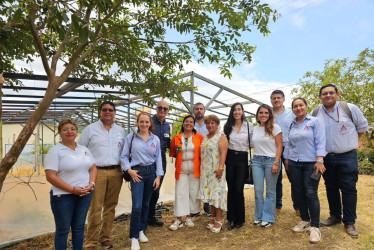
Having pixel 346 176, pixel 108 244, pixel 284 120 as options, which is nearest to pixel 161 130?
pixel 108 244

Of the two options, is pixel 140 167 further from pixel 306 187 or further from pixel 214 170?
pixel 306 187

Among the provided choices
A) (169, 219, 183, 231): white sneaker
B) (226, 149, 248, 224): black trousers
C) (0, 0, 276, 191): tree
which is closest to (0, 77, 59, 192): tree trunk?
(0, 0, 276, 191): tree

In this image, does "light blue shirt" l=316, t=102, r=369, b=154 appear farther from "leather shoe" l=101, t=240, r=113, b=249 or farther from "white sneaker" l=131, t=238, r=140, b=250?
"leather shoe" l=101, t=240, r=113, b=249

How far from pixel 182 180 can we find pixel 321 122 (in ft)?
6.88

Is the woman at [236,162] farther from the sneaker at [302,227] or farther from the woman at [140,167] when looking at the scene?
the woman at [140,167]

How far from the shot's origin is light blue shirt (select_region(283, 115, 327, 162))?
3.49 meters

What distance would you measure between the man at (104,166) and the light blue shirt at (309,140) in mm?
2334

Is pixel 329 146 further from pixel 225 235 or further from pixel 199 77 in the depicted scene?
pixel 199 77

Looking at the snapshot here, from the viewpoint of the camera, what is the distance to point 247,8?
373 cm

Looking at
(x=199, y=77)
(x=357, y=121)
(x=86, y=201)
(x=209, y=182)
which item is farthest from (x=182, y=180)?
(x=199, y=77)

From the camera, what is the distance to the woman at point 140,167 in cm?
342

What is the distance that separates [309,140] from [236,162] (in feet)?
3.36

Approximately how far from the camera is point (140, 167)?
11.5ft

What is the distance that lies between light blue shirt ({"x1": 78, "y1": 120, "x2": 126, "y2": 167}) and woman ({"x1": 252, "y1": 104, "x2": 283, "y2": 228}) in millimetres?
1962
